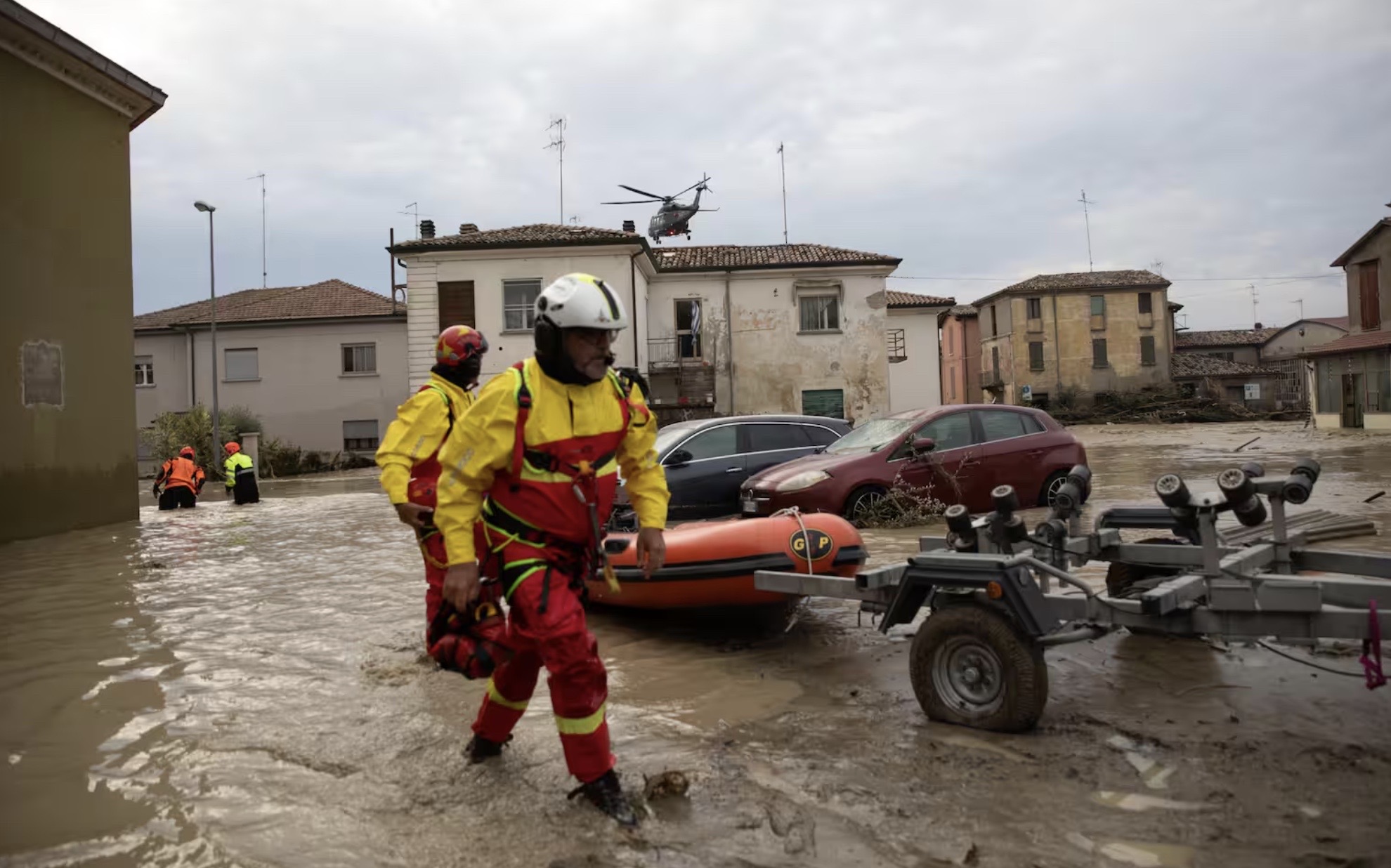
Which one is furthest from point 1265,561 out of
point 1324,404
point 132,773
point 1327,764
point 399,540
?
point 1324,404

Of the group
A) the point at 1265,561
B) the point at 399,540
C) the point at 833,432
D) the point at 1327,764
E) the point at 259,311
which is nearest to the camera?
the point at 1327,764

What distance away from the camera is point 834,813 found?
3324mm

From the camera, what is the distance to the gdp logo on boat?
5.47m

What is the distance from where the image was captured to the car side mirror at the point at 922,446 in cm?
1077

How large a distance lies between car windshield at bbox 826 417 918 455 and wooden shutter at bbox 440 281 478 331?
62.8ft

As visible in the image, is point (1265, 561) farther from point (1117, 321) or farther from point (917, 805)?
point (1117, 321)

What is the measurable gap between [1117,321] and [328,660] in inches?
2214

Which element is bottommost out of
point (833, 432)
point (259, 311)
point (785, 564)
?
point (785, 564)

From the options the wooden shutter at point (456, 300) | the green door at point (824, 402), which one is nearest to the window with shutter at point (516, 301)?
the wooden shutter at point (456, 300)

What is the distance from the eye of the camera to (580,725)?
3279mm

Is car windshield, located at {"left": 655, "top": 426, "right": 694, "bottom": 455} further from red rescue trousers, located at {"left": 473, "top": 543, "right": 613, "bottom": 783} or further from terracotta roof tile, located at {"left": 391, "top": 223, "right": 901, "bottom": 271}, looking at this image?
terracotta roof tile, located at {"left": 391, "top": 223, "right": 901, "bottom": 271}

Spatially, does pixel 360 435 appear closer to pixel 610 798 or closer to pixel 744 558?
pixel 744 558

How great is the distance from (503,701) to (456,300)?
26.2m

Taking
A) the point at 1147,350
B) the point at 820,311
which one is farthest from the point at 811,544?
the point at 1147,350
